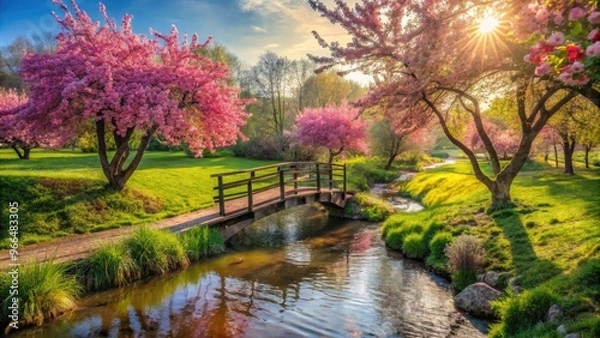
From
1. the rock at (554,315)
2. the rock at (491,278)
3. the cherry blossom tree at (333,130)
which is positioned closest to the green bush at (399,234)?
the rock at (491,278)

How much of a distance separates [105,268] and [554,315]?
9.53 metres

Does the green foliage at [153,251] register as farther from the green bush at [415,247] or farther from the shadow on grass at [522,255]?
the shadow on grass at [522,255]

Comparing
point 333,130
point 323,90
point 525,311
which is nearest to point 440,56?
point 525,311

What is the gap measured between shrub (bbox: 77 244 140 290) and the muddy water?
302mm

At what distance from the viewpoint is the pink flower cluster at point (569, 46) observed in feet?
10.5

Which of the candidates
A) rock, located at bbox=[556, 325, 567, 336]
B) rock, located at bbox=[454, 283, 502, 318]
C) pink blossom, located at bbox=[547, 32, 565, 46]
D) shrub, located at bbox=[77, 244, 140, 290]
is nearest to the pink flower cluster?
pink blossom, located at bbox=[547, 32, 565, 46]

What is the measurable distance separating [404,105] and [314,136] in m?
17.1

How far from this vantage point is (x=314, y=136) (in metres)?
29.3

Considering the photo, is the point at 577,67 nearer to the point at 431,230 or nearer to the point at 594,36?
the point at 594,36

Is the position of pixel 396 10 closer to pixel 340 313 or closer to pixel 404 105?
pixel 404 105

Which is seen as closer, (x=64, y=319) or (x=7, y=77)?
(x=64, y=319)

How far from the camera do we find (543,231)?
33.9ft

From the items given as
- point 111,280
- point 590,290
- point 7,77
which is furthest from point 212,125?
point 7,77

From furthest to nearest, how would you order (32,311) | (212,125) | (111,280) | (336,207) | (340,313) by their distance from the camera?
(336,207)
(212,125)
(111,280)
(340,313)
(32,311)
